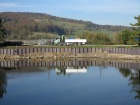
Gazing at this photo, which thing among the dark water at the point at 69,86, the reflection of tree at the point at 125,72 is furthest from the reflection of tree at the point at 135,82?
the reflection of tree at the point at 125,72

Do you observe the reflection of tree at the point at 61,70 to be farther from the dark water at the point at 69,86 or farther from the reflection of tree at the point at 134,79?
the reflection of tree at the point at 134,79

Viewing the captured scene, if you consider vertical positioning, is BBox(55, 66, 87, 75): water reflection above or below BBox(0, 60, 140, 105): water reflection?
below

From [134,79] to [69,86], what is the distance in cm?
869

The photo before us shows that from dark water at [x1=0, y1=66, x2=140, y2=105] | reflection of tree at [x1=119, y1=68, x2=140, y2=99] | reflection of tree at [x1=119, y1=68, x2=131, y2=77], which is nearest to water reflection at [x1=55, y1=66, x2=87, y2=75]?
dark water at [x1=0, y1=66, x2=140, y2=105]

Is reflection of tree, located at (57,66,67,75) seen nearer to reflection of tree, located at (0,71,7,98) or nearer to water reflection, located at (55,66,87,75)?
water reflection, located at (55,66,87,75)

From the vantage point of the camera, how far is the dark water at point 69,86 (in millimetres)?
27875

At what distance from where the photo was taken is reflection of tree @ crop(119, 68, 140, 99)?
32.7 metres

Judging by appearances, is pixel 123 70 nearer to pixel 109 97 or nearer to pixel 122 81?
pixel 122 81

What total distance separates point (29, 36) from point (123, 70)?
285 feet

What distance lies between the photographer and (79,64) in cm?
5644

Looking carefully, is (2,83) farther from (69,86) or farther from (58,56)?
(58,56)

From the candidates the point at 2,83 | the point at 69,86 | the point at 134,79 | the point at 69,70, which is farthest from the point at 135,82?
the point at 69,70

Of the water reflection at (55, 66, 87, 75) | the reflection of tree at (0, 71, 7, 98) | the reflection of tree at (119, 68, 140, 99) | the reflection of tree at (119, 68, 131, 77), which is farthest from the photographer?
the water reflection at (55, 66, 87, 75)

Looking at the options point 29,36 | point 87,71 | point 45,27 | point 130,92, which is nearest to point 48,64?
point 87,71
